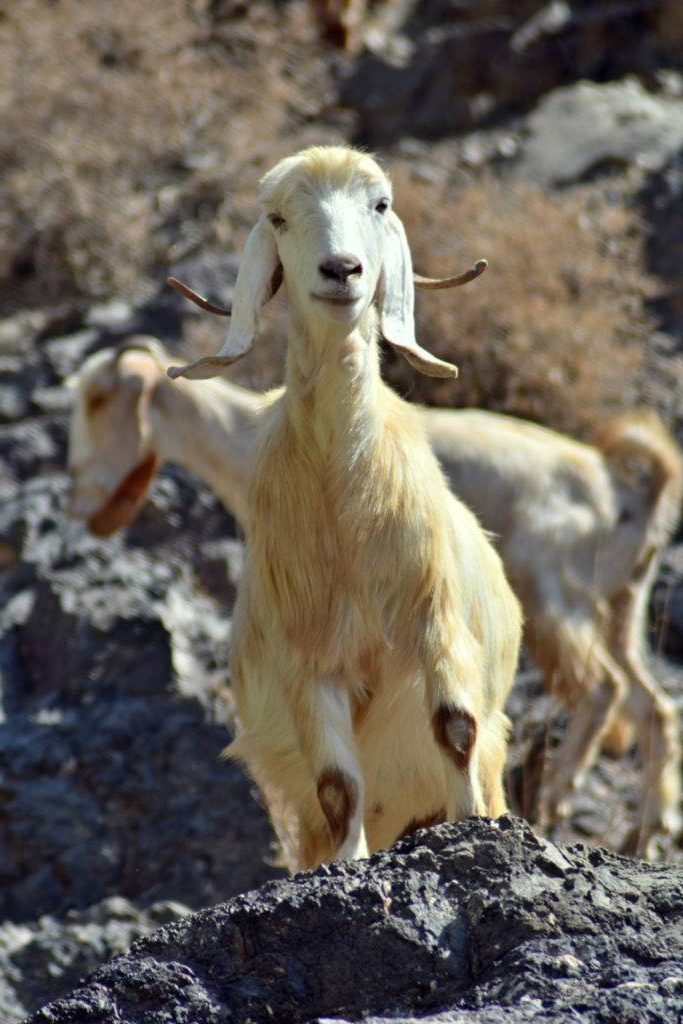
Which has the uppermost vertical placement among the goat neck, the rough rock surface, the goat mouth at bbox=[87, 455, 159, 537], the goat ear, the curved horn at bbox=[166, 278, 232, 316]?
the goat ear

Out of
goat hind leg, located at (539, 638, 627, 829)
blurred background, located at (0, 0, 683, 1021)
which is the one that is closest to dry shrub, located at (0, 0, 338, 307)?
blurred background, located at (0, 0, 683, 1021)

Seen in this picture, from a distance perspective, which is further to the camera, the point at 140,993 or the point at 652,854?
the point at 652,854

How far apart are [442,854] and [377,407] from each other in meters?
1.41

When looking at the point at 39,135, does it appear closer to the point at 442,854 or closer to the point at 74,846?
the point at 74,846

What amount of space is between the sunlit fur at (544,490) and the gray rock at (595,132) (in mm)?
4508

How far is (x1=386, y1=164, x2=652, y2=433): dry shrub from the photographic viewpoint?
423 inches

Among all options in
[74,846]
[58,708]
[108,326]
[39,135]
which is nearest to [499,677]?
[74,846]

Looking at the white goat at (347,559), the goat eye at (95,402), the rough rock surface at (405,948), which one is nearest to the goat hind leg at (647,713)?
the goat eye at (95,402)

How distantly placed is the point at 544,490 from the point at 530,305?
248 cm

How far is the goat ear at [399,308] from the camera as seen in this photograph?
182 inches

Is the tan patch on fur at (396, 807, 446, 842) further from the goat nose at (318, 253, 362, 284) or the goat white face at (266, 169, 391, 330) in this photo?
the goat nose at (318, 253, 362, 284)

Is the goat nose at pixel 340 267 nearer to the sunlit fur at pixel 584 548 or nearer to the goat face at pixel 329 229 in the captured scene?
the goat face at pixel 329 229

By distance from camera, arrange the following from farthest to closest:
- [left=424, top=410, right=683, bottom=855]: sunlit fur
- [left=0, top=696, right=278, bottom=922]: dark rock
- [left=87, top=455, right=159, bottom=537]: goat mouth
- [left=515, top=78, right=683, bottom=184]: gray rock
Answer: [left=515, top=78, right=683, bottom=184]: gray rock → [left=87, top=455, right=159, bottom=537]: goat mouth → [left=424, top=410, right=683, bottom=855]: sunlit fur → [left=0, top=696, right=278, bottom=922]: dark rock

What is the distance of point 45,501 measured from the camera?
9.73 m
